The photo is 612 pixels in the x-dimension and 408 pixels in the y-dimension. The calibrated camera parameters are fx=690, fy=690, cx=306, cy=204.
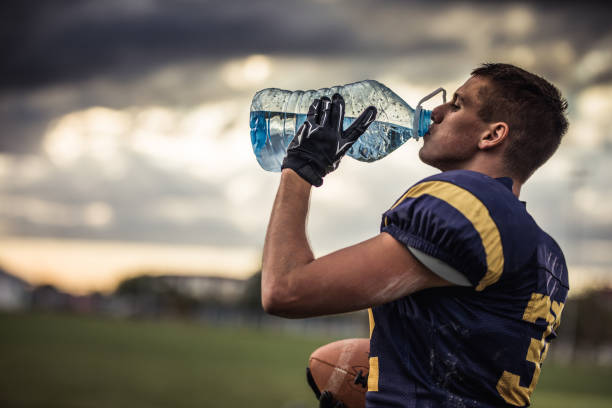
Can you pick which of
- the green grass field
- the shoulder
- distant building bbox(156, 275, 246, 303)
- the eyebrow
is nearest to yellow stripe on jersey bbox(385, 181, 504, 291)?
the shoulder

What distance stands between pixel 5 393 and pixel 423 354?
11.6 meters

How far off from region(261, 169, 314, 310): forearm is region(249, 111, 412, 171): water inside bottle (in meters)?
1.06

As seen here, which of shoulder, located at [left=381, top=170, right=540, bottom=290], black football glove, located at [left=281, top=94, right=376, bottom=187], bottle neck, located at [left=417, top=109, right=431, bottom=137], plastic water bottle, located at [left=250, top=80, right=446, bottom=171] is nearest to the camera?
shoulder, located at [left=381, top=170, right=540, bottom=290]

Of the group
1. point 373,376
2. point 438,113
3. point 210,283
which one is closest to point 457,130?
point 438,113

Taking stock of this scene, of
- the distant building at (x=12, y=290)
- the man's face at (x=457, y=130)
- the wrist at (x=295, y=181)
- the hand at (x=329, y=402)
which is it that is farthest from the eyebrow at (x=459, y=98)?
the distant building at (x=12, y=290)

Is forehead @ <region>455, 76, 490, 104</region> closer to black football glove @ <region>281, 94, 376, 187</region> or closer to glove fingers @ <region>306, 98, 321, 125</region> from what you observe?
black football glove @ <region>281, 94, 376, 187</region>

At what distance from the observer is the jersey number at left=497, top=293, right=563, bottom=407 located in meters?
2.24

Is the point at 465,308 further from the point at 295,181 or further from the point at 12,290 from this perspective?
the point at 12,290

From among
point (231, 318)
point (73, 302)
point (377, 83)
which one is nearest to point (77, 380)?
point (377, 83)

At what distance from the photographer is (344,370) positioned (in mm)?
2648

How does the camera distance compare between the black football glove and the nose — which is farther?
the nose

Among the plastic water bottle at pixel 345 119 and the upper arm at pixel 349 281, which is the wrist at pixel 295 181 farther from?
the plastic water bottle at pixel 345 119

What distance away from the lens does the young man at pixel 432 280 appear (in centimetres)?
207

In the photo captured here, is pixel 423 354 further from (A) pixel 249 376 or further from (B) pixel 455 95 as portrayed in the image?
(A) pixel 249 376
